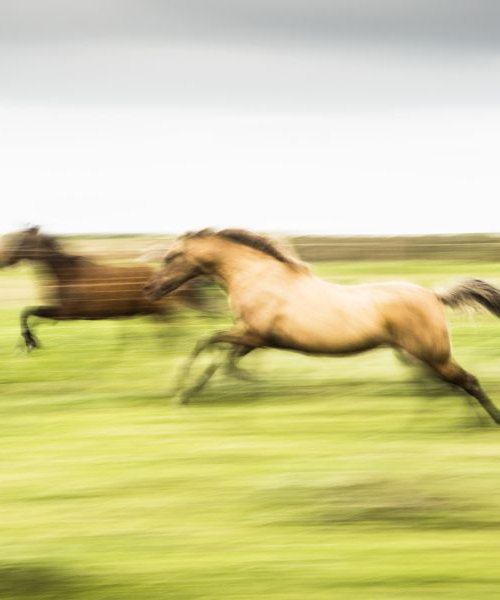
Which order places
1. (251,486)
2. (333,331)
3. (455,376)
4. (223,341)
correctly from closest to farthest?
(251,486) < (455,376) < (333,331) < (223,341)

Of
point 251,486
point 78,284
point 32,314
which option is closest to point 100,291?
point 78,284

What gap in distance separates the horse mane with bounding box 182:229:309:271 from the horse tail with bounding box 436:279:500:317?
3.22 feet

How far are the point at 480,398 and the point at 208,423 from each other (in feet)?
5.51

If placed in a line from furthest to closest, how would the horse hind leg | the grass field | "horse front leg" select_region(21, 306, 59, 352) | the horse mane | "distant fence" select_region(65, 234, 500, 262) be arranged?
"distant fence" select_region(65, 234, 500, 262)
"horse front leg" select_region(21, 306, 59, 352)
the horse mane
the horse hind leg
the grass field

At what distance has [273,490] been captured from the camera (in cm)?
579

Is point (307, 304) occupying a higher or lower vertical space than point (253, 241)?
lower

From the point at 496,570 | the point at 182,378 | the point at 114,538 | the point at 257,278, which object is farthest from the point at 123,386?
the point at 496,570

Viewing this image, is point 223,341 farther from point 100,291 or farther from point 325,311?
point 100,291

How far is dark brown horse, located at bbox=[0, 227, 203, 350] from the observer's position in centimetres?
1070

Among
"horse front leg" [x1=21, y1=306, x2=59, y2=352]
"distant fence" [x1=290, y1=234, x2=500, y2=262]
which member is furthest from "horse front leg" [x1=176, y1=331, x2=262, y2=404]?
"distant fence" [x1=290, y1=234, x2=500, y2=262]

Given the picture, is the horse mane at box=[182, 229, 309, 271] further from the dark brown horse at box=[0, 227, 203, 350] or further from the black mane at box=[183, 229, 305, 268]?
the dark brown horse at box=[0, 227, 203, 350]

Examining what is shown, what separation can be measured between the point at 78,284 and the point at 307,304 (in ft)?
10.6

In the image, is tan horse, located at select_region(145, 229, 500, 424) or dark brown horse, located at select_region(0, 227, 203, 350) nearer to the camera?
tan horse, located at select_region(145, 229, 500, 424)

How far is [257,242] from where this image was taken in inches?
330
